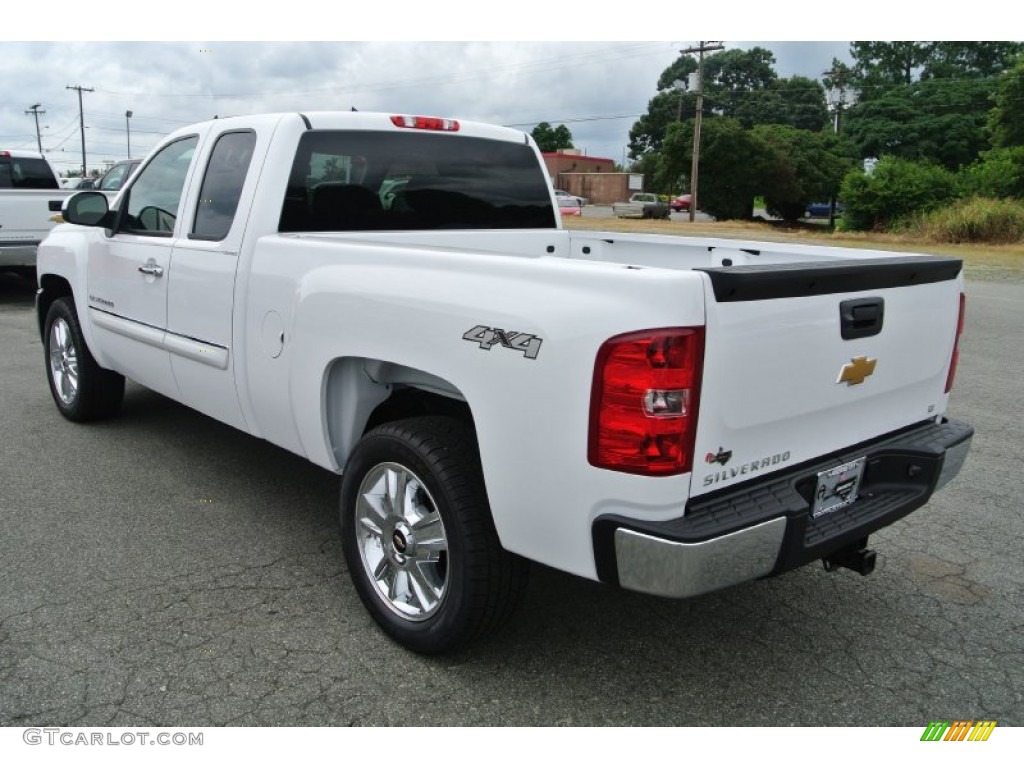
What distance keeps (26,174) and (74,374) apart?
7825 millimetres

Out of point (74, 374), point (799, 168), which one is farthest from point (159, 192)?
point (799, 168)

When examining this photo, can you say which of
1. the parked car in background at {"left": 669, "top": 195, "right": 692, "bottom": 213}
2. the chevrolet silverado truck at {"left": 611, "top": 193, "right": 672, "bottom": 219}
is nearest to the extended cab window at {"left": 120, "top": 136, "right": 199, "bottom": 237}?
the chevrolet silverado truck at {"left": 611, "top": 193, "right": 672, "bottom": 219}

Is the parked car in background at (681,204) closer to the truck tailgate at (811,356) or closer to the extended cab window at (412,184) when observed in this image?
the extended cab window at (412,184)

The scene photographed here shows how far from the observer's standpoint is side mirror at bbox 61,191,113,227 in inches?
187

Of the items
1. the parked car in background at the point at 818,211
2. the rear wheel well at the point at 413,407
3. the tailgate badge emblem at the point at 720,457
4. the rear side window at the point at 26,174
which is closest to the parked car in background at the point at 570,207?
the parked car in background at the point at 818,211

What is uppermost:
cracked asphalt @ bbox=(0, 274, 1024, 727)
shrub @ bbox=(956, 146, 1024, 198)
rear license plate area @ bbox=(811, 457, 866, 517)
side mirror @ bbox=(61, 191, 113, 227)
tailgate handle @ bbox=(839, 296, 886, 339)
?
shrub @ bbox=(956, 146, 1024, 198)

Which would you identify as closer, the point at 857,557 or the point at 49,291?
the point at 857,557

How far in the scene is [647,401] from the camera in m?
2.34

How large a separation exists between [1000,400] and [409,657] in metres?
5.62

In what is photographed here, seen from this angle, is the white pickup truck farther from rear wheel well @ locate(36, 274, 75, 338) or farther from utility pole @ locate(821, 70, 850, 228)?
utility pole @ locate(821, 70, 850, 228)

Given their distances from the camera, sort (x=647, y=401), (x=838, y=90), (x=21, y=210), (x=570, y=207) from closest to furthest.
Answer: (x=647, y=401) → (x=21, y=210) → (x=570, y=207) → (x=838, y=90)

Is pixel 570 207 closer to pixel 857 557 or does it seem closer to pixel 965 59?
pixel 965 59

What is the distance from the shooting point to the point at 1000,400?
6812 millimetres

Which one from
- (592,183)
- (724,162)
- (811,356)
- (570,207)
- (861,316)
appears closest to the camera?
(811,356)
